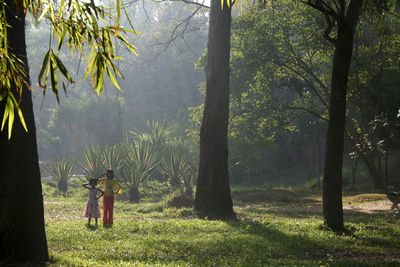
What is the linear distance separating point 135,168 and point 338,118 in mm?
13781

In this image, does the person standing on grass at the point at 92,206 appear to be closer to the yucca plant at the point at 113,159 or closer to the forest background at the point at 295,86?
the forest background at the point at 295,86

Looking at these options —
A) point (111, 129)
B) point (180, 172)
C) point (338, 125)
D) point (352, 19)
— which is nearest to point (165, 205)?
point (180, 172)

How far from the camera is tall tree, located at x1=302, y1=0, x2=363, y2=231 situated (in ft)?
33.3

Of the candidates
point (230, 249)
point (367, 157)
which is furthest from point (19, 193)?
point (367, 157)

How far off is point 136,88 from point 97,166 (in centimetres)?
3574

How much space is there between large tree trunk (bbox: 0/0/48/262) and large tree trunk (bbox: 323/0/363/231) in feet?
21.1

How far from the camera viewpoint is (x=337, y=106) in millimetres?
10242

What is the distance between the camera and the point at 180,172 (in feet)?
79.8

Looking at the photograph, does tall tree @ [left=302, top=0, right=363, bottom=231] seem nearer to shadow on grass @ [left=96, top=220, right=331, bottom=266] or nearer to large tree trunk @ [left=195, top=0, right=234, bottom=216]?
shadow on grass @ [left=96, top=220, right=331, bottom=266]

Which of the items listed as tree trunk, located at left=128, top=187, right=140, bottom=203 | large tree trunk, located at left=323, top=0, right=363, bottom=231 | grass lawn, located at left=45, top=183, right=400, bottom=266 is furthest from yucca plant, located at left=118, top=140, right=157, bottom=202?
large tree trunk, located at left=323, top=0, right=363, bottom=231

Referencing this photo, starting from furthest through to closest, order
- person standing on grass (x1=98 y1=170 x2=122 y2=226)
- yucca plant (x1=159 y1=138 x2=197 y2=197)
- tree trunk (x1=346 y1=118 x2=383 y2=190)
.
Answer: yucca plant (x1=159 y1=138 x2=197 y2=197) → tree trunk (x1=346 y1=118 x2=383 y2=190) → person standing on grass (x1=98 y1=170 x2=122 y2=226)

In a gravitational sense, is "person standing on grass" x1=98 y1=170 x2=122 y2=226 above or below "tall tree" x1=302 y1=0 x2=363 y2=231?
below

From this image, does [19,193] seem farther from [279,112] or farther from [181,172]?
[181,172]

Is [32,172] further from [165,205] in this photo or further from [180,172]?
[180,172]
